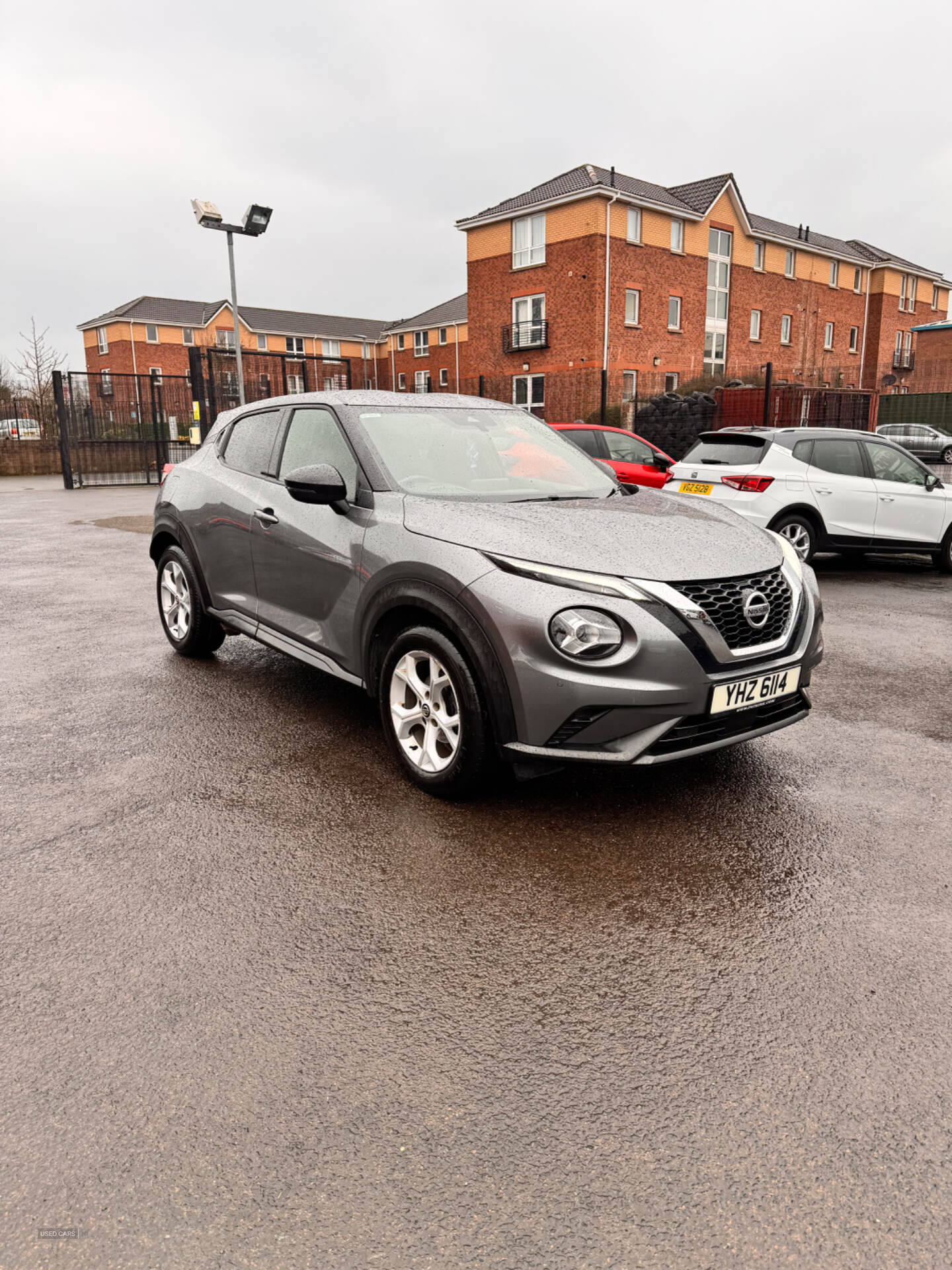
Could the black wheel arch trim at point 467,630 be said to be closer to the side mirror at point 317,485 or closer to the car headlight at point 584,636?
the car headlight at point 584,636

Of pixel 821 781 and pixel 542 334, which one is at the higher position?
pixel 542 334

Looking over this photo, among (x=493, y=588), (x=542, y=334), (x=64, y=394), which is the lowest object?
(x=493, y=588)

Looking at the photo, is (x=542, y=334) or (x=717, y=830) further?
(x=542, y=334)

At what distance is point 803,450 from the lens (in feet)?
32.3

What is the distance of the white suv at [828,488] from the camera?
9.74 metres

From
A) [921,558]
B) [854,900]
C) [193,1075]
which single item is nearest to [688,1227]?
[193,1075]

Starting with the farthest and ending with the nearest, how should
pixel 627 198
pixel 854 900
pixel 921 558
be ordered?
pixel 627 198 < pixel 921 558 < pixel 854 900

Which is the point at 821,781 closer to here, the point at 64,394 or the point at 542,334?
the point at 64,394

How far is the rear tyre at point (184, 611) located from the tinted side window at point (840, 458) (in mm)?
6866

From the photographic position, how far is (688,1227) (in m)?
1.81

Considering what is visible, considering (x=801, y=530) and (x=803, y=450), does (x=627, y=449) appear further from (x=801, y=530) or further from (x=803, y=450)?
(x=801, y=530)

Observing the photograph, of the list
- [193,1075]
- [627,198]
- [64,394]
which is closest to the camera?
[193,1075]

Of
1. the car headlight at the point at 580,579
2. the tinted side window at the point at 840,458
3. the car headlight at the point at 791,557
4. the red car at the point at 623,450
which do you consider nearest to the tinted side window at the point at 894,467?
the tinted side window at the point at 840,458

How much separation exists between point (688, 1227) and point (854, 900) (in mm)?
1598
